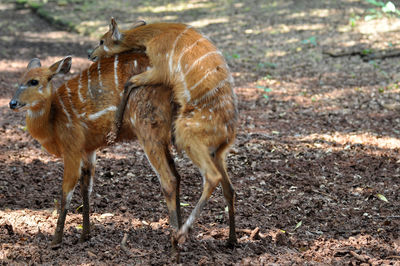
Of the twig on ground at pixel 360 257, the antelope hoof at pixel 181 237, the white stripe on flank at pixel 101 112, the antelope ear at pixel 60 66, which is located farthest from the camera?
the antelope ear at pixel 60 66

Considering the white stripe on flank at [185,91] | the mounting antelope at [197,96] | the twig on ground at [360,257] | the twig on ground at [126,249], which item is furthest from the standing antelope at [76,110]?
the twig on ground at [360,257]

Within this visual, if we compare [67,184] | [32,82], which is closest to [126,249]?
[67,184]

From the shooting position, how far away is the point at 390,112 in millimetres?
8086

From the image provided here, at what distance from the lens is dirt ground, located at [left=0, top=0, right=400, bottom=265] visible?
4.16 metres

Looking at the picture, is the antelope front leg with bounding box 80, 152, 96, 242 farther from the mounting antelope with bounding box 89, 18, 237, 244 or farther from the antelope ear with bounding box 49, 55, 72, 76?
the antelope ear with bounding box 49, 55, 72, 76

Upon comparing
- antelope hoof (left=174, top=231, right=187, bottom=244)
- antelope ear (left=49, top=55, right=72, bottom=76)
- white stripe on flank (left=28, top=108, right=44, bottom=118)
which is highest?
antelope ear (left=49, top=55, right=72, bottom=76)

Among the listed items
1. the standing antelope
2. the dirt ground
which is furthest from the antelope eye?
the dirt ground

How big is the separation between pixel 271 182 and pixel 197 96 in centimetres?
229

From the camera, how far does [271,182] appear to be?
18.6 ft

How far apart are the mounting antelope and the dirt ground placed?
2.11ft

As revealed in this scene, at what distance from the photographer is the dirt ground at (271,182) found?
4156mm

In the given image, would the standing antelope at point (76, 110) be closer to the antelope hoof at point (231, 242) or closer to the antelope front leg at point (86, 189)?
the antelope front leg at point (86, 189)

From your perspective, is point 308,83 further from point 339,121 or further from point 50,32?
point 50,32

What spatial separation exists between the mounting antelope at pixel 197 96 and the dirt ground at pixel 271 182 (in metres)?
0.64
